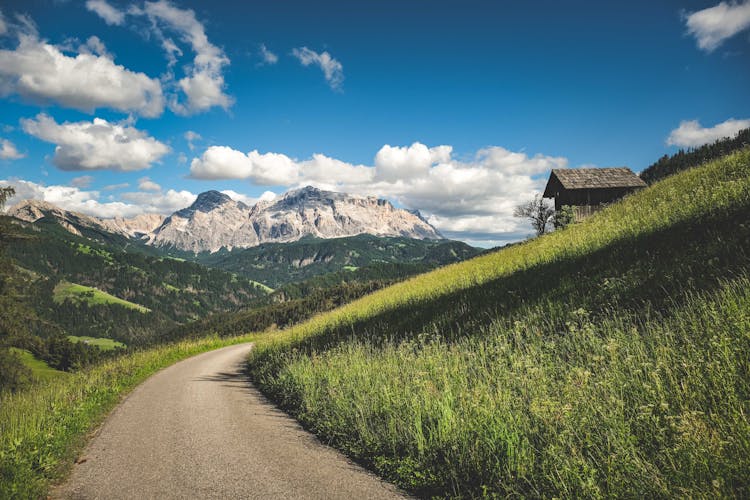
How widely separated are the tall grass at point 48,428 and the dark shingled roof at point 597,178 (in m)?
39.1

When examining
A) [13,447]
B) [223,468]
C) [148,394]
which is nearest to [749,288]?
[223,468]

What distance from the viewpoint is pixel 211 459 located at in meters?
7.16

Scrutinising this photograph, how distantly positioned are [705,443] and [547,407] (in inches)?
71.2

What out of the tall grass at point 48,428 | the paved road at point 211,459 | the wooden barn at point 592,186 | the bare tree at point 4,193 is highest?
the bare tree at point 4,193

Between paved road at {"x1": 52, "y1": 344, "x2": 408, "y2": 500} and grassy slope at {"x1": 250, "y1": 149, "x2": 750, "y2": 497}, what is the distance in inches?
26.7

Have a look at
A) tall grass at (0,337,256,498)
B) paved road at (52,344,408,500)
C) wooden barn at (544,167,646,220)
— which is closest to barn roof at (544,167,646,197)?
wooden barn at (544,167,646,220)

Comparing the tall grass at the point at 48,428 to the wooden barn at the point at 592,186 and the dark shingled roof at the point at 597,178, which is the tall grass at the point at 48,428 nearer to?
the wooden barn at the point at 592,186

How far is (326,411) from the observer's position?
8875mm

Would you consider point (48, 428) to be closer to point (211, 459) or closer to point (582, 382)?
point (211, 459)

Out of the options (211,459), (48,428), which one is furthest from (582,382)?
(48,428)

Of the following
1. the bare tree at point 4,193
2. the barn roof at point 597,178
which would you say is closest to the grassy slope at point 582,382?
the barn roof at point 597,178

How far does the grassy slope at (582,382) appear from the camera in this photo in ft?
13.6

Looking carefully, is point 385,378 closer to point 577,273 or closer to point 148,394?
point 577,273

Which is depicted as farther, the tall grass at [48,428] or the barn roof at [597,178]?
the barn roof at [597,178]
